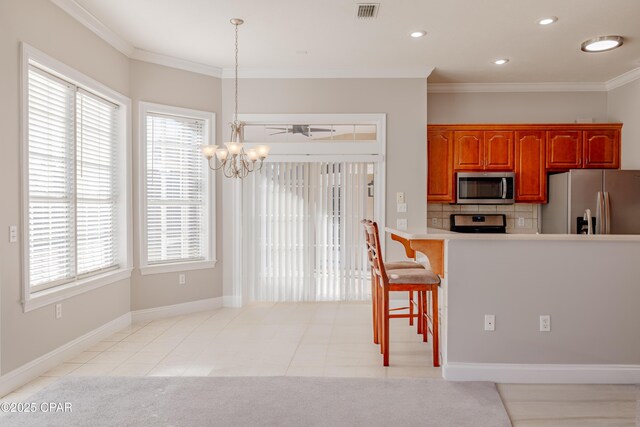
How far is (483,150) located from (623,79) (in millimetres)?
1881

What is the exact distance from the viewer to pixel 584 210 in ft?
17.6

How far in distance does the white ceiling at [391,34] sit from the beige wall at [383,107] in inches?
7.4

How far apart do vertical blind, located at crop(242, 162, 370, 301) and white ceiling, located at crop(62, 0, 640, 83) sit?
1266 mm

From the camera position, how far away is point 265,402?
2936 millimetres

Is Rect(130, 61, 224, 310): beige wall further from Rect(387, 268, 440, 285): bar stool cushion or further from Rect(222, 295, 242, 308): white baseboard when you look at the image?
Rect(387, 268, 440, 285): bar stool cushion

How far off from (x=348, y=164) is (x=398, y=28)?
181 cm

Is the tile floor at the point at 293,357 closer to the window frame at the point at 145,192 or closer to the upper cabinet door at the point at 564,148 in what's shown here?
the window frame at the point at 145,192

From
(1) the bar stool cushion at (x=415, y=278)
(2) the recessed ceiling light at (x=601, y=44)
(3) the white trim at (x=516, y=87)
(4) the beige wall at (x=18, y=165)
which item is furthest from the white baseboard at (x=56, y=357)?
(2) the recessed ceiling light at (x=601, y=44)

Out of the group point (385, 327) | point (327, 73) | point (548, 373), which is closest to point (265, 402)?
point (385, 327)

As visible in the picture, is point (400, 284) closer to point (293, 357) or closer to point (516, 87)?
point (293, 357)

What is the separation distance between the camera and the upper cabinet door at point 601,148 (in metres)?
5.89

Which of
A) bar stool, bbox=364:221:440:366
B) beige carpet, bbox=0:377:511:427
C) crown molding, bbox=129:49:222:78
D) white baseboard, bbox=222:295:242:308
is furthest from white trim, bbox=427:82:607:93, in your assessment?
beige carpet, bbox=0:377:511:427

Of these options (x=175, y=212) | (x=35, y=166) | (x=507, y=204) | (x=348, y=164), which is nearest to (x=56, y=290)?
(x=35, y=166)

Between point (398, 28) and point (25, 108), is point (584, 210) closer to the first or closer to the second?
point (398, 28)
